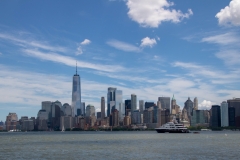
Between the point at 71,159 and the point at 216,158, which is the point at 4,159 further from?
the point at 216,158

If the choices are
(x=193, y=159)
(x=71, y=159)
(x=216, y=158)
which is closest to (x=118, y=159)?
(x=71, y=159)

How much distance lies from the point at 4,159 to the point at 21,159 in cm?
398

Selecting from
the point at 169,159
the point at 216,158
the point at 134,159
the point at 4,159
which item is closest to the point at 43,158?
the point at 4,159

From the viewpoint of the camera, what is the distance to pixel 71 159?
274ft

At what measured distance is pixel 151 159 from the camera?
270 feet

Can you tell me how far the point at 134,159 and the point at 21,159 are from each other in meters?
25.8

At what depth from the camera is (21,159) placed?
8588 cm

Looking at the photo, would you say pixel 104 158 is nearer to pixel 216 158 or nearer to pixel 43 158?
pixel 43 158

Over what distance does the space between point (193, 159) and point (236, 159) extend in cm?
943

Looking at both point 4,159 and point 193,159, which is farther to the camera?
point 4,159

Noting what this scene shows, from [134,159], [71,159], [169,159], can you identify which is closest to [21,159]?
[71,159]

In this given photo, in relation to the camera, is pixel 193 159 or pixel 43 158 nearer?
pixel 193 159

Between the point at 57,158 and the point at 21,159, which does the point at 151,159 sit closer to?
the point at 57,158

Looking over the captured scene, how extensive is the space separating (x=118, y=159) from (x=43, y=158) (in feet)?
57.8
